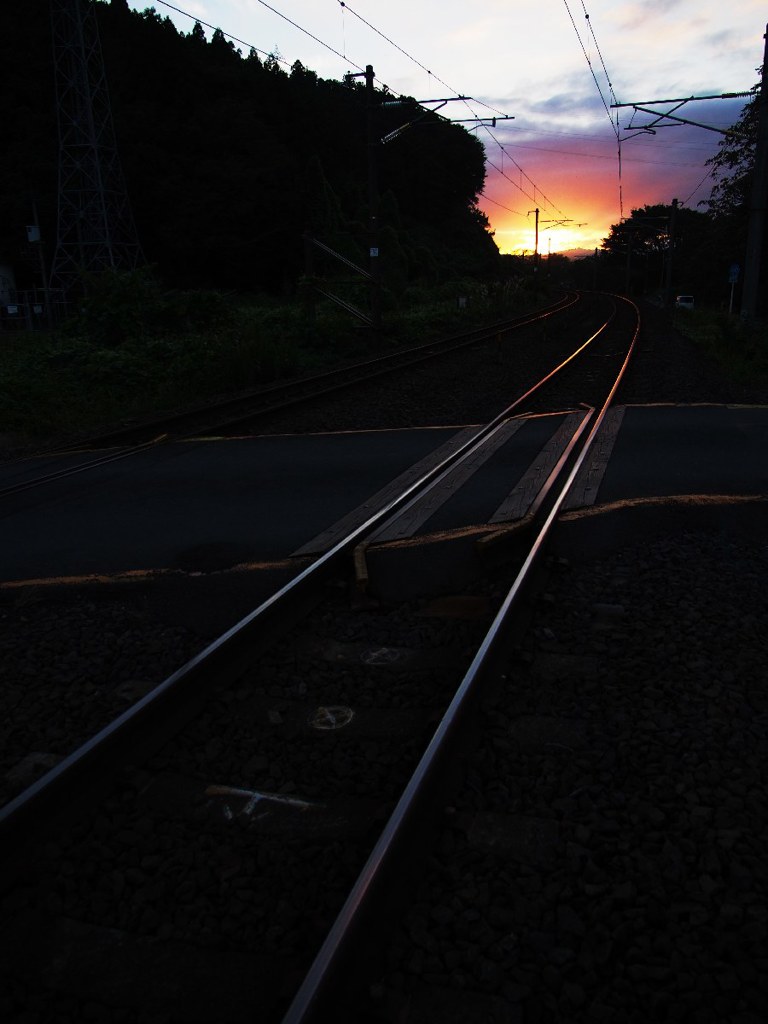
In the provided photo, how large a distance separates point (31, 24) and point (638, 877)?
71572mm

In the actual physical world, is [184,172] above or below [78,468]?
above

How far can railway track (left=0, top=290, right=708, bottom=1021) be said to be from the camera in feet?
Result: 7.77

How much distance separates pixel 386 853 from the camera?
100 inches

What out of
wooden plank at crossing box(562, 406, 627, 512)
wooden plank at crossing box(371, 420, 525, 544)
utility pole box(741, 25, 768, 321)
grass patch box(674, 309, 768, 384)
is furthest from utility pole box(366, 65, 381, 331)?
wooden plank at crossing box(371, 420, 525, 544)

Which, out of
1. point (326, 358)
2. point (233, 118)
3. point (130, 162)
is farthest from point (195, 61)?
point (326, 358)

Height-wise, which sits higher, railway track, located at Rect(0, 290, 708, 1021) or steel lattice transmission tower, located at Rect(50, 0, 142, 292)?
steel lattice transmission tower, located at Rect(50, 0, 142, 292)

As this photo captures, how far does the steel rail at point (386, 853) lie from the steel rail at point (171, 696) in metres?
1.23

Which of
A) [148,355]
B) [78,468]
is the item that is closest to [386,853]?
[78,468]

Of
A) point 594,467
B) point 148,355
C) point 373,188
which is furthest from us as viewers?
point 373,188

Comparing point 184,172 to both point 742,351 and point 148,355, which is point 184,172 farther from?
point 742,351

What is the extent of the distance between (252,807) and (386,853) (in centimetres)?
76

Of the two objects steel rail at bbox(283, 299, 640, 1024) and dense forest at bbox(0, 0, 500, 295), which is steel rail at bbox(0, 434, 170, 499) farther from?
dense forest at bbox(0, 0, 500, 295)

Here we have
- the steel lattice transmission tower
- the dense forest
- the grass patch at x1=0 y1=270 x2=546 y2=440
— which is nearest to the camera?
the grass patch at x1=0 y1=270 x2=546 y2=440

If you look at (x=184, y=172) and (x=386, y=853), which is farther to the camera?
(x=184, y=172)
